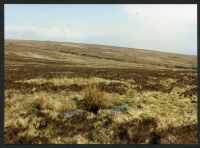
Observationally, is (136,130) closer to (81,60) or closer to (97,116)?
(97,116)

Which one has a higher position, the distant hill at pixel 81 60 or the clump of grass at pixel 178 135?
the clump of grass at pixel 178 135

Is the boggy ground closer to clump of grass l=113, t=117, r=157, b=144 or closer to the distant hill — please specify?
clump of grass l=113, t=117, r=157, b=144

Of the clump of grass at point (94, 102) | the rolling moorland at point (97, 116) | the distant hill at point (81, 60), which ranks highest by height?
the clump of grass at point (94, 102)

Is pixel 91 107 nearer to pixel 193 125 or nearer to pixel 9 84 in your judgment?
pixel 193 125

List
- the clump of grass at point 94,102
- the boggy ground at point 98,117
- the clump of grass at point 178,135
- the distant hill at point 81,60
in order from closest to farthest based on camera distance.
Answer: the clump of grass at point 178,135, the boggy ground at point 98,117, the clump of grass at point 94,102, the distant hill at point 81,60

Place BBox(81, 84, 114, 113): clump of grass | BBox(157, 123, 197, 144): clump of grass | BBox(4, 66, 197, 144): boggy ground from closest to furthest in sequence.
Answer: BBox(157, 123, 197, 144): clump of grass, BBox(4, 66, 197, 144): boggy ground, BBox(81, 84, 114, 113): clump of grass

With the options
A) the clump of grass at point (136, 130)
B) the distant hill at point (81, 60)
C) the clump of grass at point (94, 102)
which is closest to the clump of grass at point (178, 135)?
the clump of grass at point (136, 130)

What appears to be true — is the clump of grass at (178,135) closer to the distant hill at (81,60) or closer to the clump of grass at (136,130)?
the clump of grass at (136,130)

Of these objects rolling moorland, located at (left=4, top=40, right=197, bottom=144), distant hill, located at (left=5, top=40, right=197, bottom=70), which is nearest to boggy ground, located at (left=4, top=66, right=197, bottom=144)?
rolling moorland, located at (left=4, top=40, right=197, bottom=144)

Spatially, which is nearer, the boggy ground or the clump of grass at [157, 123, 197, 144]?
the clump of grass at [157, 123, 197, 144]

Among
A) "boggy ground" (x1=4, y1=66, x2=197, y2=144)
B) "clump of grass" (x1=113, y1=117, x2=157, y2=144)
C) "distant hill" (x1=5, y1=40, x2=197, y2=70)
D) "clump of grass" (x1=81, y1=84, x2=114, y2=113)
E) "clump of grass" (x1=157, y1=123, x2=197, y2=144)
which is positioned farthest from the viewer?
"distant hill" (x1=5, y1=40, x2=197, y2=70)

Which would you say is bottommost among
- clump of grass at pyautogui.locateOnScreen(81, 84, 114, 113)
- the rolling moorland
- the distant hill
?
the distant hill

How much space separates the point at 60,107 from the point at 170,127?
5.74m

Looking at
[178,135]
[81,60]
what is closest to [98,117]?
[178,135]
